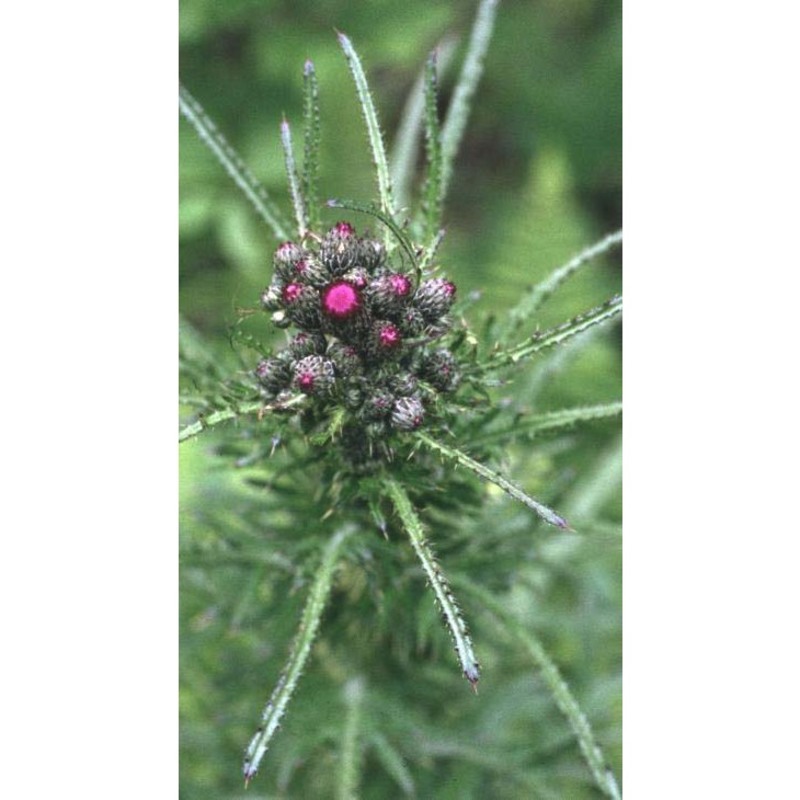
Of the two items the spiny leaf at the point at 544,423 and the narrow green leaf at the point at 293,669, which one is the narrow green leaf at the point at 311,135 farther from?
the narrow green leaf at the point at 293,669

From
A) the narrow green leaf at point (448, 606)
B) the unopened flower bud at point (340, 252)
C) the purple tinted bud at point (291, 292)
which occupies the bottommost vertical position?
the narrow green leaf at point (448, 606)

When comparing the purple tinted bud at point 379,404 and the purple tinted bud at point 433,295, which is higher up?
the purple tinted bud at point 433,295

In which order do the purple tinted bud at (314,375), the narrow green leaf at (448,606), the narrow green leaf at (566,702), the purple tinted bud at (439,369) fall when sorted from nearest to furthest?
the narrow green leaf at (448,606) < the purple tinted bud at (314,375) < the purple tinted bud at (439,369) < the narrow green leaf at (566,702)

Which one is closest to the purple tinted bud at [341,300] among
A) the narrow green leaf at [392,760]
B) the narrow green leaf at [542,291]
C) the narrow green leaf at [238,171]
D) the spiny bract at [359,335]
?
the spiny bract at [359,335]

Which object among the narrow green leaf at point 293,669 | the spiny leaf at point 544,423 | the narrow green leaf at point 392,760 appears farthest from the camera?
the narrow green leaf at point 392,760

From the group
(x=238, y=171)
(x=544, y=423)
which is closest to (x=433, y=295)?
(x=544, y=423)
